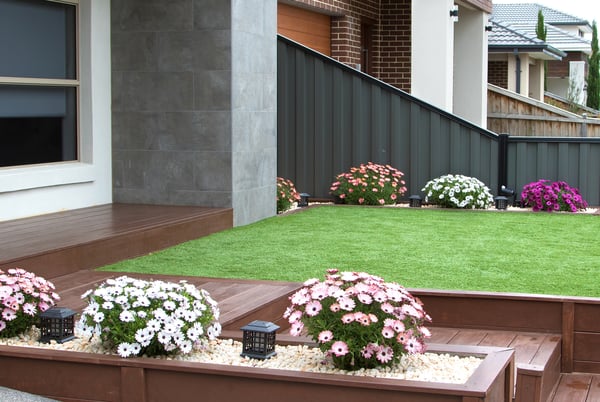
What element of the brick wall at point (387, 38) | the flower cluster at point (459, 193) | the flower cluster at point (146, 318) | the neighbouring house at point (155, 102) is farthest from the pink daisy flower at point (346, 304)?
the brick wall at point (387, 38)

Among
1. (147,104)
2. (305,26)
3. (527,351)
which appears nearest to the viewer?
(527,351)

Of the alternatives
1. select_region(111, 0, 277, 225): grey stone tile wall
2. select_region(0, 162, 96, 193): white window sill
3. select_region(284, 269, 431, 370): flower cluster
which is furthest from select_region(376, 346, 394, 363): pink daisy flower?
select_region(111, 0, 277, 225): grey stone tile wall

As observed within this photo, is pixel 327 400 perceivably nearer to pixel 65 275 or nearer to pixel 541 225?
pixel 65 275

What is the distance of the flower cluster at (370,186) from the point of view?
13.3 metres

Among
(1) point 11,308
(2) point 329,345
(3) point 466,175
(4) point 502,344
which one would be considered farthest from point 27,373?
(3) point 466,175

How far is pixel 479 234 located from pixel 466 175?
350 centimetres

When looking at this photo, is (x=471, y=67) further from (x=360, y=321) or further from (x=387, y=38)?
(x=360, y=321)

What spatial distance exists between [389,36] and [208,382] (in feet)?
46.1

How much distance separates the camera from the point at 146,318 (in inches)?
190

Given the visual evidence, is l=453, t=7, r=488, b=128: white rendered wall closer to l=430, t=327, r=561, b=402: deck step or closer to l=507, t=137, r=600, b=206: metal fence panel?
l=507, t=137, r=600, b=206: metal fence panel

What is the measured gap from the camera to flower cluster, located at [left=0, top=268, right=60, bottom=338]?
17.0ft

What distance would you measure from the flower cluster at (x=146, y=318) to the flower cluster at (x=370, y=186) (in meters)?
8.39

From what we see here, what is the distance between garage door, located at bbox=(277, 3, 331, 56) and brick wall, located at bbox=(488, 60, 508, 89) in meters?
13.8

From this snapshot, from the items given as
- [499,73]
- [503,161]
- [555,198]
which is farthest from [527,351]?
[499,73]
